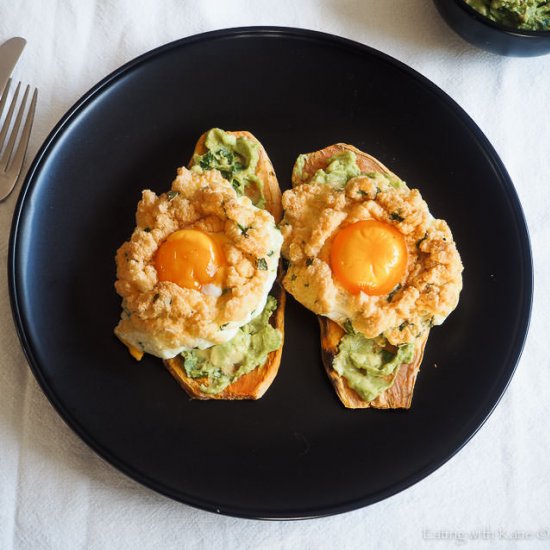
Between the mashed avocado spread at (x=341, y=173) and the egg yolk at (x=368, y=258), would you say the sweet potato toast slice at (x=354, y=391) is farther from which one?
the mashed avocado spread at (x=341, y=173)

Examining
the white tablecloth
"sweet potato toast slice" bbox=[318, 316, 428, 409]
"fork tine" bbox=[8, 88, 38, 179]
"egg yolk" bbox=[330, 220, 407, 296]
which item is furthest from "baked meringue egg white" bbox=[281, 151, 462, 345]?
"fork tine" bbox=[8, 88, 38, 179]

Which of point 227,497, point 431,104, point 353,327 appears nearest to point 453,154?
point 431,104

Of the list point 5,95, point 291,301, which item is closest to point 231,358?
point 291,301

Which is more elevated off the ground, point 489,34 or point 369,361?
point 489,34

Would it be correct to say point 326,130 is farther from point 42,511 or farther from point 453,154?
point 42,511

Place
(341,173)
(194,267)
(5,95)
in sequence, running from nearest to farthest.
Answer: (194,267) < (341,173) < (5,95)

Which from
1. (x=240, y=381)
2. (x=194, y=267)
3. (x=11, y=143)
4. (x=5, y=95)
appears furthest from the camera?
(x=5, y=95)

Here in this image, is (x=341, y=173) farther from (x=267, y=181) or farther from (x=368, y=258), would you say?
(x=368, y=258)
